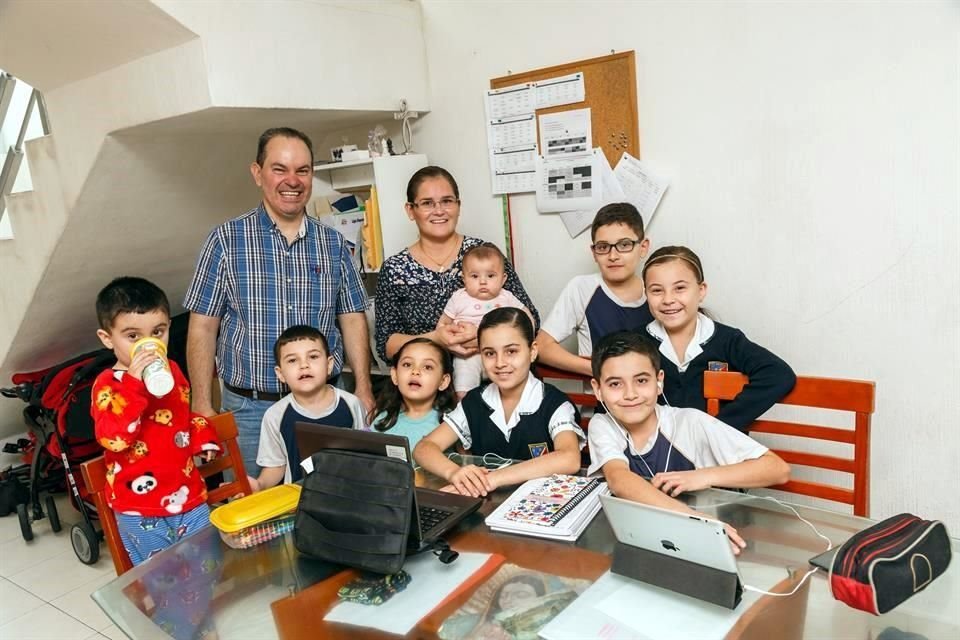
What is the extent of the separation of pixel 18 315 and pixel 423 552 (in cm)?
289

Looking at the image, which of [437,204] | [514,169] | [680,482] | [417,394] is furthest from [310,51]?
[680,482]

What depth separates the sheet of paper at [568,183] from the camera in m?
2.73

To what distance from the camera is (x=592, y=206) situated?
275 centimetres

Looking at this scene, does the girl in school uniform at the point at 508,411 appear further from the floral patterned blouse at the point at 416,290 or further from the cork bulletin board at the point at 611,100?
the cork bulletin board at the point at 611,100

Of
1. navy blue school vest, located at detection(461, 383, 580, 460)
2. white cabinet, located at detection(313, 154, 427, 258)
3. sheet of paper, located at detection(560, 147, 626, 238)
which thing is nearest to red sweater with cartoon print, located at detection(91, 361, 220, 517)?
navy blue school vest, located at detection(461, 383, 580, 460)

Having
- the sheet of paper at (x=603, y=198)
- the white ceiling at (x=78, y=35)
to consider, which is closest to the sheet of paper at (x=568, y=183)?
the sheet of paper at (x=603, y=198)

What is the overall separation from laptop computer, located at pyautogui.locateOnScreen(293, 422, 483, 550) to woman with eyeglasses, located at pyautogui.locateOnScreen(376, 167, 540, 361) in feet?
3.40

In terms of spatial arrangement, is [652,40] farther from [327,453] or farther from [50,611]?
[50,611]

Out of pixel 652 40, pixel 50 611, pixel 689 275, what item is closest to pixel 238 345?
pixel 50 611

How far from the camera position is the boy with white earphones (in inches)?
65.0

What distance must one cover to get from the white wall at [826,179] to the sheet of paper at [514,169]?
0.41m

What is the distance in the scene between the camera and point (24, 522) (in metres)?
3.28

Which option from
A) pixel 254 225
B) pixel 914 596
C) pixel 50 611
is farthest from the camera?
pixel 50 611

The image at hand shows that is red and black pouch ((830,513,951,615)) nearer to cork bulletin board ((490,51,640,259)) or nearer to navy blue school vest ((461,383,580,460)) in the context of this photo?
navy blue school vest ((461,383,580,460))
